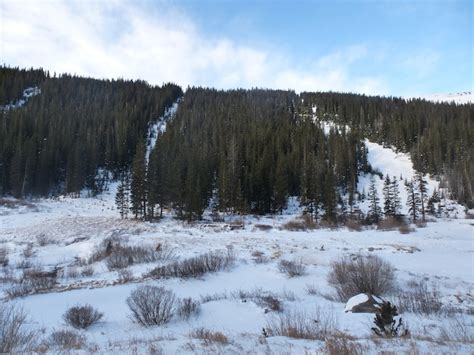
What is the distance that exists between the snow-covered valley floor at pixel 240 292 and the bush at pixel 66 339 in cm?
22

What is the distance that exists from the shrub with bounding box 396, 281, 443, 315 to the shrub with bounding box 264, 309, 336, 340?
270 centimetres

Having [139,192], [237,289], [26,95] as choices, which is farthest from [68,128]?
[237,289]

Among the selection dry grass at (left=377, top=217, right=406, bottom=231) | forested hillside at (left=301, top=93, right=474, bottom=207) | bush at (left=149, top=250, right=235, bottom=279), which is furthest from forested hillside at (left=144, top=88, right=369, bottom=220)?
bush at (left=149, top=250, right=235, bottom=279)

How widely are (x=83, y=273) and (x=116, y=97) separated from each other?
12070 cm

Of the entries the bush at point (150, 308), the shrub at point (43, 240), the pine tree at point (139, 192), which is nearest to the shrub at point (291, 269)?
the bush at point (150, 308)

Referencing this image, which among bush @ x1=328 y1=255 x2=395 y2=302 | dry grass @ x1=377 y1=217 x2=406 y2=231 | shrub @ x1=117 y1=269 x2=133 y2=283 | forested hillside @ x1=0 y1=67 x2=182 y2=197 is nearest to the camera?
bush @ x1=328 y1=255 x2=395 y2=302

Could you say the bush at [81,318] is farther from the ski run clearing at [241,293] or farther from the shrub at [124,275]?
the shrub at [124,275]

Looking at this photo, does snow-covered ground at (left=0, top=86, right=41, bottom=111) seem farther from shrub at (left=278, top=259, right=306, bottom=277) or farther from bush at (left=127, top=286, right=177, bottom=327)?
bush at (left=127, top=286, right=177, bottom=327)

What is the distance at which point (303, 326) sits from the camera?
8375 millimetres

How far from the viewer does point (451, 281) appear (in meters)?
15.2

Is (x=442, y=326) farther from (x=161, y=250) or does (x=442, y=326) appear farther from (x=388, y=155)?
(x=388, y=155)

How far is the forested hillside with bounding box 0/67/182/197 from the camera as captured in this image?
2608 inches

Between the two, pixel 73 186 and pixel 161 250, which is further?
pixel 73 186

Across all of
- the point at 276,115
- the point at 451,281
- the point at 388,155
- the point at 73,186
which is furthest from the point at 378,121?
the point at 451,281
